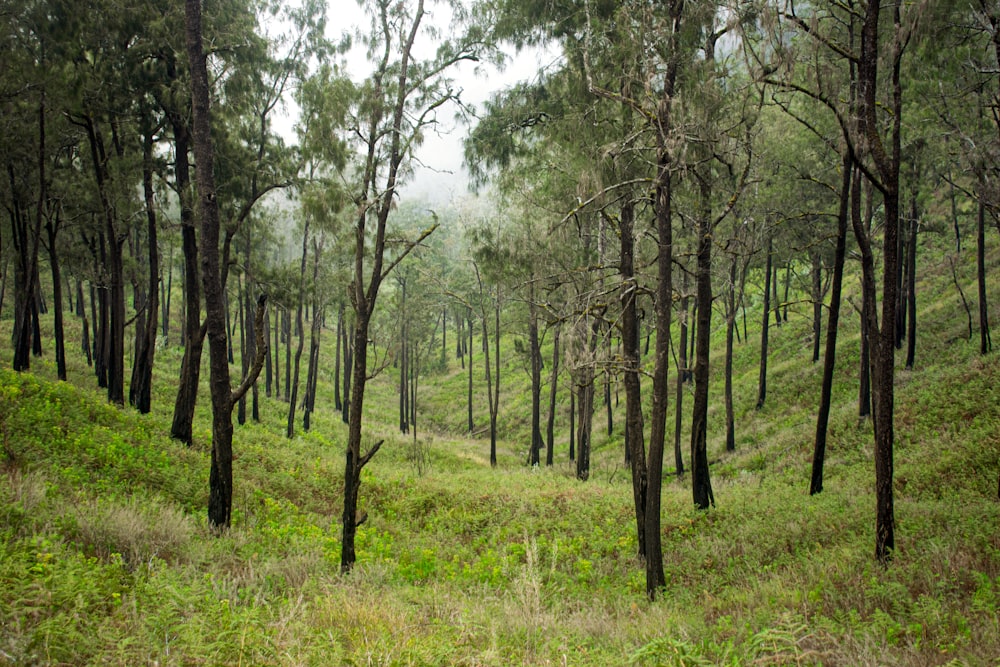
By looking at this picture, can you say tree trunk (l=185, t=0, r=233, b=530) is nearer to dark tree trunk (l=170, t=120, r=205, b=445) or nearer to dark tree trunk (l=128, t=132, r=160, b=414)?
dark tree trunk (l=170, t=120, r=205, b=445)

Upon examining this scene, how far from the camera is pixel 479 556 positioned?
404 inches

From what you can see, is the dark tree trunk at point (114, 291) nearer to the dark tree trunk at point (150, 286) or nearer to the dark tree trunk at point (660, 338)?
the dark tree trunk at point (150, 286)

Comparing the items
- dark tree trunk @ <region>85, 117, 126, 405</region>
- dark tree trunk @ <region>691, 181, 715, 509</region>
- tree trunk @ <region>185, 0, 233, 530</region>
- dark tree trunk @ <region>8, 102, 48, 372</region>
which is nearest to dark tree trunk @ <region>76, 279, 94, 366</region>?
dark tree trunk @ <region>8, 102, 48, 372</region>

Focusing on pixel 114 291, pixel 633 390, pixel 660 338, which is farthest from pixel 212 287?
pixel 114 291

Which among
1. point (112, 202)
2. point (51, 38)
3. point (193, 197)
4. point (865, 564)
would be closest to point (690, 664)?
point (865, 564)

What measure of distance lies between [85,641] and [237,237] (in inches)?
959

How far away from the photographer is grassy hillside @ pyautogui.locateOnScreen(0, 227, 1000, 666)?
4.07 metres

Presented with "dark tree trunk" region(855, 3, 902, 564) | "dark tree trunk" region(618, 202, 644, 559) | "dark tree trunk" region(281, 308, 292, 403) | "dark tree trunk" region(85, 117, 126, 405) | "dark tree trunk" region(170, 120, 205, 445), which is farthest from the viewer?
"dark tree trunk" region(281, 308, 292, 403)

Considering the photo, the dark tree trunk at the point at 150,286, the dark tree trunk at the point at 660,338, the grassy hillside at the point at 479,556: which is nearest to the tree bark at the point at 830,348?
the grassy hillside at the point at 479,556

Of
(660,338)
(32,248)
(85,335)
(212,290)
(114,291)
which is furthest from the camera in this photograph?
(85,335)

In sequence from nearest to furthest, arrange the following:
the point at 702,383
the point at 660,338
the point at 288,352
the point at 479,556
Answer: the point at 660,338 < the point at 479,556 < the point at 702,383 < the point at 288,352

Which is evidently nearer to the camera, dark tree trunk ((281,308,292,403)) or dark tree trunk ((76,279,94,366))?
dark tree trunk ((76,279,94,366))

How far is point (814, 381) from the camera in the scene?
77.5ft

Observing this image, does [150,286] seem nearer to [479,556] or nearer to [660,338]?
[479,556]
